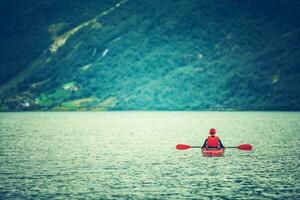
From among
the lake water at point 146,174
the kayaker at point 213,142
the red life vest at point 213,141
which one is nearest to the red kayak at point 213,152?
the kayaker at point 213,142

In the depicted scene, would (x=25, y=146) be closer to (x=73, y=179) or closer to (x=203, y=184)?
(x=73, y=179)

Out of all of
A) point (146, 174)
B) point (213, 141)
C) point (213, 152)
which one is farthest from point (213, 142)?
point (146, 174)

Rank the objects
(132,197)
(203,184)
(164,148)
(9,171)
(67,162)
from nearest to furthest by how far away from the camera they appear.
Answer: (132,197) → (203,184) → (9,171) → (67,162) → (164,148)

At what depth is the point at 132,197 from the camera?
1654 inches

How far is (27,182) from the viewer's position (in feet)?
160

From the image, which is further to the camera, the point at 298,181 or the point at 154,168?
the point at 154,168

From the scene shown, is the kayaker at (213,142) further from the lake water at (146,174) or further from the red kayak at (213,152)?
the lake water at (146,174)

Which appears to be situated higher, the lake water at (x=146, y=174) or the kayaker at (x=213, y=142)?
the kayaker at (x=213, y=142)

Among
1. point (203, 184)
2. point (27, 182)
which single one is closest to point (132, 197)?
point (203, 184)

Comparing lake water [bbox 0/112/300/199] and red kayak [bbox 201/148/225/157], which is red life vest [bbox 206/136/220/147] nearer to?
red kayak [bbox 201/148/225/157]

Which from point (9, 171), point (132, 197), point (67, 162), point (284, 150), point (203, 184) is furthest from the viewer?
point (284, 150)

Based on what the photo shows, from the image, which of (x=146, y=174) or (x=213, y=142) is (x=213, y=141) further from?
(x=146, y=174)

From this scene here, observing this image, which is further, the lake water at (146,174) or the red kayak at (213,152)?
the red kayak at (213,152)

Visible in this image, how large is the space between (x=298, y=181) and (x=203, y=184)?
9067 millimetres
